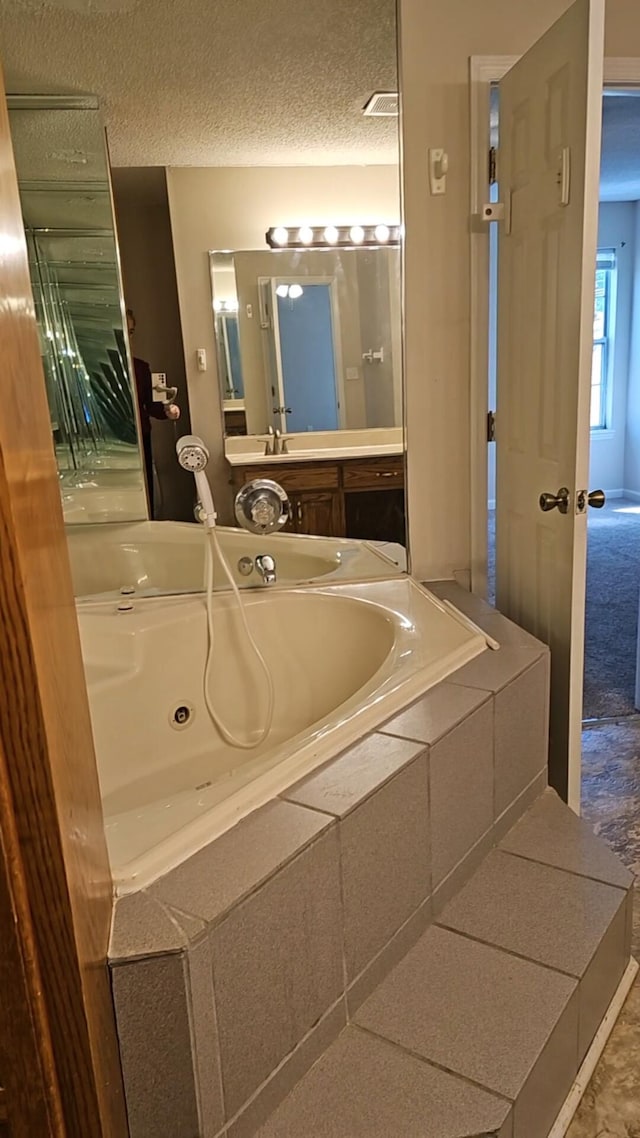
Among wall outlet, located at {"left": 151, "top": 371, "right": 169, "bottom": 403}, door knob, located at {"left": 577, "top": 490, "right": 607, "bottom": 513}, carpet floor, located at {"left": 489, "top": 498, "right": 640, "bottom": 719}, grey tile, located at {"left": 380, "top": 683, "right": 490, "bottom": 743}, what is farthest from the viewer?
carpet floor, located at {"left": 489, "top": 498, "right": 640, "bottom": 719}

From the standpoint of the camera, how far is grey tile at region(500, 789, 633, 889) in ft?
5.05

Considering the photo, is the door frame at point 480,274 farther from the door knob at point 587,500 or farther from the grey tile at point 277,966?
the grey tile at point 277,966

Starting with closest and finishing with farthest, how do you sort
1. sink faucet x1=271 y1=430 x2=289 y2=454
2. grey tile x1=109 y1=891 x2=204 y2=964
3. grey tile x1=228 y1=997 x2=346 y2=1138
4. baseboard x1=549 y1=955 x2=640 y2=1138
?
1. grey tile x1=109 y1=891 x2=204 y2=964
2. grey tile x1=228 y1=997 x2=346 y2=1138
3. baseboard x1=549 y1=955 x2=640 y2=1138
4. sink faucet x1=271 y1=430 x2=289 y2=454

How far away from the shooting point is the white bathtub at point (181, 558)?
7.30 feet

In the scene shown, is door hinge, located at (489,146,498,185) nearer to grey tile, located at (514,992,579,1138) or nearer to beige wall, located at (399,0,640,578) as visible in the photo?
beige wall, located at (399,0,640,578)

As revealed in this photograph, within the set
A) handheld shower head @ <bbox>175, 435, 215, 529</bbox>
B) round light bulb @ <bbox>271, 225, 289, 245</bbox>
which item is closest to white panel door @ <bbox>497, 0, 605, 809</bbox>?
round light bulb @ <bbox>271, 225, 289, 245</bbox>

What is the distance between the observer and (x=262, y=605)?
84.7 inches

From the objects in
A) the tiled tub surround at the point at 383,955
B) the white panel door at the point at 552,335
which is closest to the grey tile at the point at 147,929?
the tiled tub surround at the point at 383,955

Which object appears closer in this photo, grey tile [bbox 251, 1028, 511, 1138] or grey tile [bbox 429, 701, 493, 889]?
grey tile [bbox 251, 1028, 511, 1138]

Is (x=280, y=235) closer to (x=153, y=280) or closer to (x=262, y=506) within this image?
(x=153, y=280)

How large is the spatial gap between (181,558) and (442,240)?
3.69ft

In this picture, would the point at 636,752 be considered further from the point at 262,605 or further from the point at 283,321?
the point at 283,321

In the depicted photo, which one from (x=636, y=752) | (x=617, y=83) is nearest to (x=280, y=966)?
(x=636, y=752)

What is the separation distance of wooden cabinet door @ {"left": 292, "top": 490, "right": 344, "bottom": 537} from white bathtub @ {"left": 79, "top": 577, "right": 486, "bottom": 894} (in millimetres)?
207
